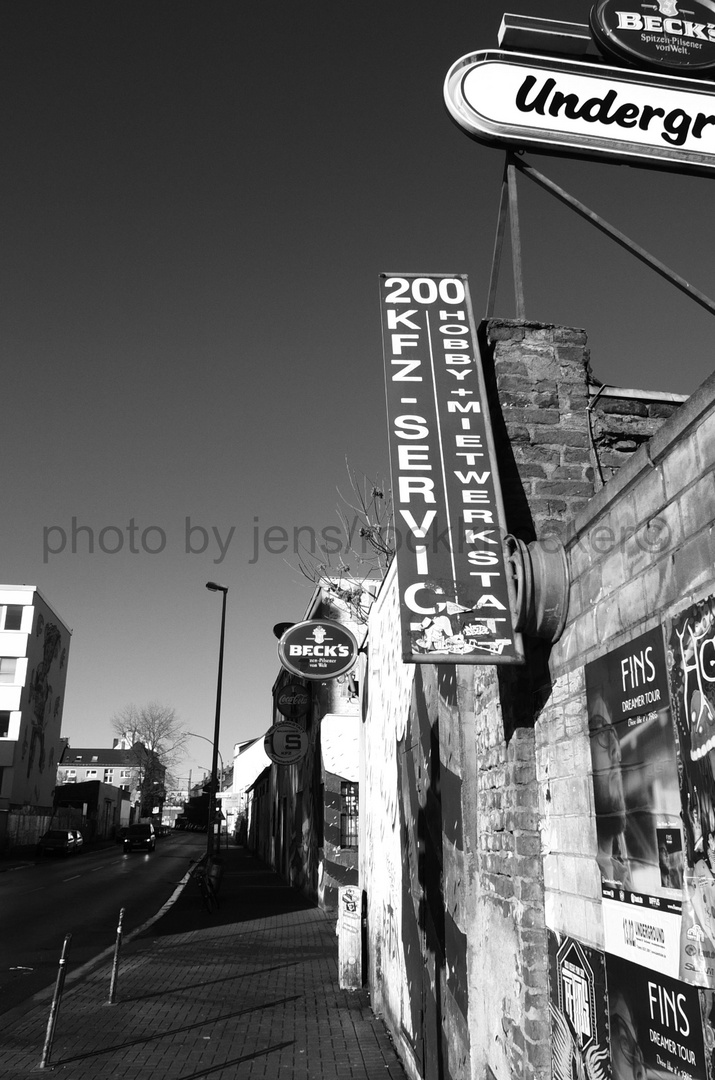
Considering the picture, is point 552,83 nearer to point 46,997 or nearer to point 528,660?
point 528,660

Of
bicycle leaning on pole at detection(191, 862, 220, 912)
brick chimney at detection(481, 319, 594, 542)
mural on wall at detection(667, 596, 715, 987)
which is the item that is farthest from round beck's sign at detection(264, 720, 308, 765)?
mural on wall at detection(667, 596, 715, 987)

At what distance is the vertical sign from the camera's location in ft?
14.9

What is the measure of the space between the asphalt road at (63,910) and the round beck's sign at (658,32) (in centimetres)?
1149

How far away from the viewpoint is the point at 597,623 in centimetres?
388

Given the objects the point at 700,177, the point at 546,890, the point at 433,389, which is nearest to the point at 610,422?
the point at 433,389

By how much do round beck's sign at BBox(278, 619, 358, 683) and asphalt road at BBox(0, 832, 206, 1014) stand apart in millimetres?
5602

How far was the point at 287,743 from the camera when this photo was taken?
2172cm

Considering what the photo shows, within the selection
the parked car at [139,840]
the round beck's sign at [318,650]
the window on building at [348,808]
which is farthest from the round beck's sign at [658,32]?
the parked car at [139,840]

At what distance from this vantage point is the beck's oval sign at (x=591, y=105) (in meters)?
6.39

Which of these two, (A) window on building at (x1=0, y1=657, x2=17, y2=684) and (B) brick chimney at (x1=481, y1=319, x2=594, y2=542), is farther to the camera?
(A) window on building at (x1=0, y1=657, x2=17, y2=684)

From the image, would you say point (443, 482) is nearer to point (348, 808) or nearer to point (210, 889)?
point (210, 889)

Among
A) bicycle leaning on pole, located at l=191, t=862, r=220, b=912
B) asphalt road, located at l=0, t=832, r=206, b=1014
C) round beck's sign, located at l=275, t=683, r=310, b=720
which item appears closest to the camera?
asphalt road, located at l=0, t=832, r=206, b=1014

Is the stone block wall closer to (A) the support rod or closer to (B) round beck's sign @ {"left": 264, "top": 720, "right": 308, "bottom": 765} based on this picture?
(A) the support rod

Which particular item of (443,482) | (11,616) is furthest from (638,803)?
(11,616)
